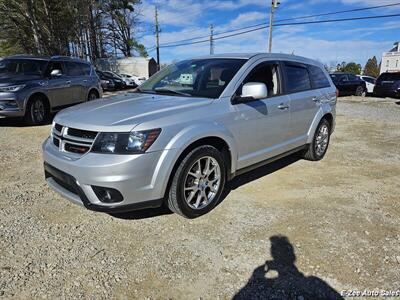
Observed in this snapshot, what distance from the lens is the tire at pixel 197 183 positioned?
10.9ft

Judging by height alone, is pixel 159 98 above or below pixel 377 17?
below

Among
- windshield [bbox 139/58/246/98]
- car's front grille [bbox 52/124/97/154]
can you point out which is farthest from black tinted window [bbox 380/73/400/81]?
car's front grille [bbox 52/124/97/154]

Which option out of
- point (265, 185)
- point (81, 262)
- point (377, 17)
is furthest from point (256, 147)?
point (377, 17)

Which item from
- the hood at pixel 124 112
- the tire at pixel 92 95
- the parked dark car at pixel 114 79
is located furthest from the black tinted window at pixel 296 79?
the parked dark car at pixel 114 79

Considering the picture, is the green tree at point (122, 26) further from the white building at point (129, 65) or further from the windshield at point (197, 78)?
the windshield at point (197, 78)

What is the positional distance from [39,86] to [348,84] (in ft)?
56.3

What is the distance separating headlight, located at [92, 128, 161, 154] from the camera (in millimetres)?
2971

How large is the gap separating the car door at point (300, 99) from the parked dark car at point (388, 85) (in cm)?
1559

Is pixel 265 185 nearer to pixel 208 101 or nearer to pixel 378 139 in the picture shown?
pixel 208 101

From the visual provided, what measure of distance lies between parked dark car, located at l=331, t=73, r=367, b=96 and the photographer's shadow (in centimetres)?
1902

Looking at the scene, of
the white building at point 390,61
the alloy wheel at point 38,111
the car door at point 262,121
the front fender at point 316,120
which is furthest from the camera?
the white building at point 390,61

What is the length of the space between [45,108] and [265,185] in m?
6.72

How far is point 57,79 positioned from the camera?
918cm

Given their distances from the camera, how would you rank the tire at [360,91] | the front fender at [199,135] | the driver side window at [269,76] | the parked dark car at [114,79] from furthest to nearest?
the parked dark car at [114,79], the tire at [360,91], the driver side window at [269,76], the front fender at [199,135]
